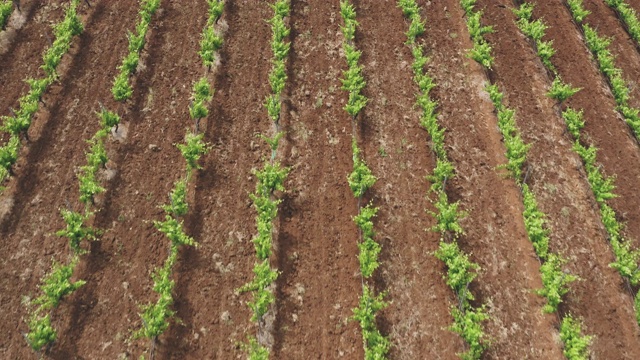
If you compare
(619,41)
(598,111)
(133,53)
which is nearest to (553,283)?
(598,111)

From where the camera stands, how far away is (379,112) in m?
12.5

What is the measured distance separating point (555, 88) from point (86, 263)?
12.9 metres

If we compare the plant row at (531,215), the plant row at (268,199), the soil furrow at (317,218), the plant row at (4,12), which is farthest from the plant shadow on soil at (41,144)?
the plant row at (531,215)

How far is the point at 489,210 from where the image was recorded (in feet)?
35.9

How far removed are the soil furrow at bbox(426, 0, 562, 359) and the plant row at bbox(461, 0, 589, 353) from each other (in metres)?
0.20

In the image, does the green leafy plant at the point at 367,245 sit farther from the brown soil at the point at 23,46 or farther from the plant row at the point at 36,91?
the brown soil at the point at 23,46

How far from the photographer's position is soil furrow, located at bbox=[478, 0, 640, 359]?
9695 millimetres

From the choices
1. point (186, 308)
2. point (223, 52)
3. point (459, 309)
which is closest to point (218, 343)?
point (186, 308)

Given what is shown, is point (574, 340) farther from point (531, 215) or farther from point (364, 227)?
point (364, 227)

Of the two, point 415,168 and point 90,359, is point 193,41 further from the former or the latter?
point 90,359

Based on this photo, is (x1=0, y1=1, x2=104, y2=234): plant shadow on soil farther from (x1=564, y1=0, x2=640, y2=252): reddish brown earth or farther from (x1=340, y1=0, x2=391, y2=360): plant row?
(x1=564, y1=0, x2=640, y2=252): reddish brown earth

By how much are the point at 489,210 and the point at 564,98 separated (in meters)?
4.64

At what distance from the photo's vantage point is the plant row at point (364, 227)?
8750 millimetres

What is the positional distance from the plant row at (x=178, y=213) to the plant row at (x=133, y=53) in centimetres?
170
